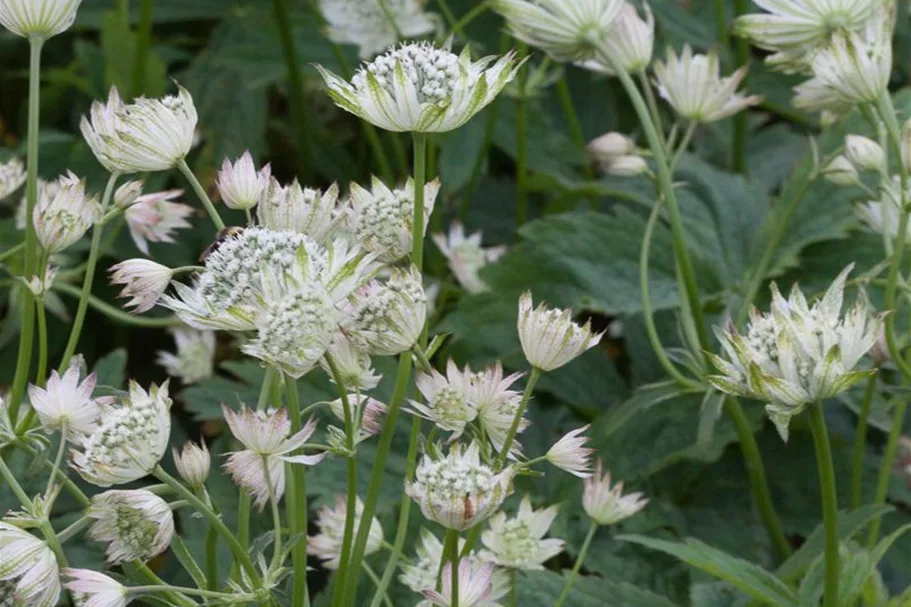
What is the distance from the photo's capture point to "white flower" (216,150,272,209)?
719 mm

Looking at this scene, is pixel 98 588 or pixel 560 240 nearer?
pixel 98 588

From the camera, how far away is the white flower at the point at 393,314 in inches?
24.5

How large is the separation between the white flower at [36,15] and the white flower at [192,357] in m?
0.61

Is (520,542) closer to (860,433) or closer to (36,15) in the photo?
(860,433)

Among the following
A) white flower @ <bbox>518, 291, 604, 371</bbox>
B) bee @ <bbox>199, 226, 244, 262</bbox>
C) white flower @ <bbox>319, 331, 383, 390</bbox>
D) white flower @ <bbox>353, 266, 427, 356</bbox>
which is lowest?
white flower @ <bbox>319, 331, 383, 390</bbox>

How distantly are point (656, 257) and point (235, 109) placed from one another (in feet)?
2.11

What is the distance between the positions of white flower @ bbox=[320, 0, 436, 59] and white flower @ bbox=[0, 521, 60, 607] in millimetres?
1018

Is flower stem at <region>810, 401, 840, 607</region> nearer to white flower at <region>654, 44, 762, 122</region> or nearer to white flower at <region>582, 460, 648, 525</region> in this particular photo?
white flower at <region>582, 460, 648, 525</region>

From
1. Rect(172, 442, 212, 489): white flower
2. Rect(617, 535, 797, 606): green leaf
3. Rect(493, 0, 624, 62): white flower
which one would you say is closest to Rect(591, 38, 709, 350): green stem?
Rect(493, 0, 624, 62): white flower

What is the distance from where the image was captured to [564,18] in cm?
98

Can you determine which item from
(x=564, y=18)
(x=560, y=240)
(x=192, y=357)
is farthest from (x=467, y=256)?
(x=564, y=18)

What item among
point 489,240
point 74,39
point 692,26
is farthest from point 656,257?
point 74,39

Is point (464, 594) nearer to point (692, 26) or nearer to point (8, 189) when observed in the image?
point (8, 189)

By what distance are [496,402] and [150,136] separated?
0.80ft
